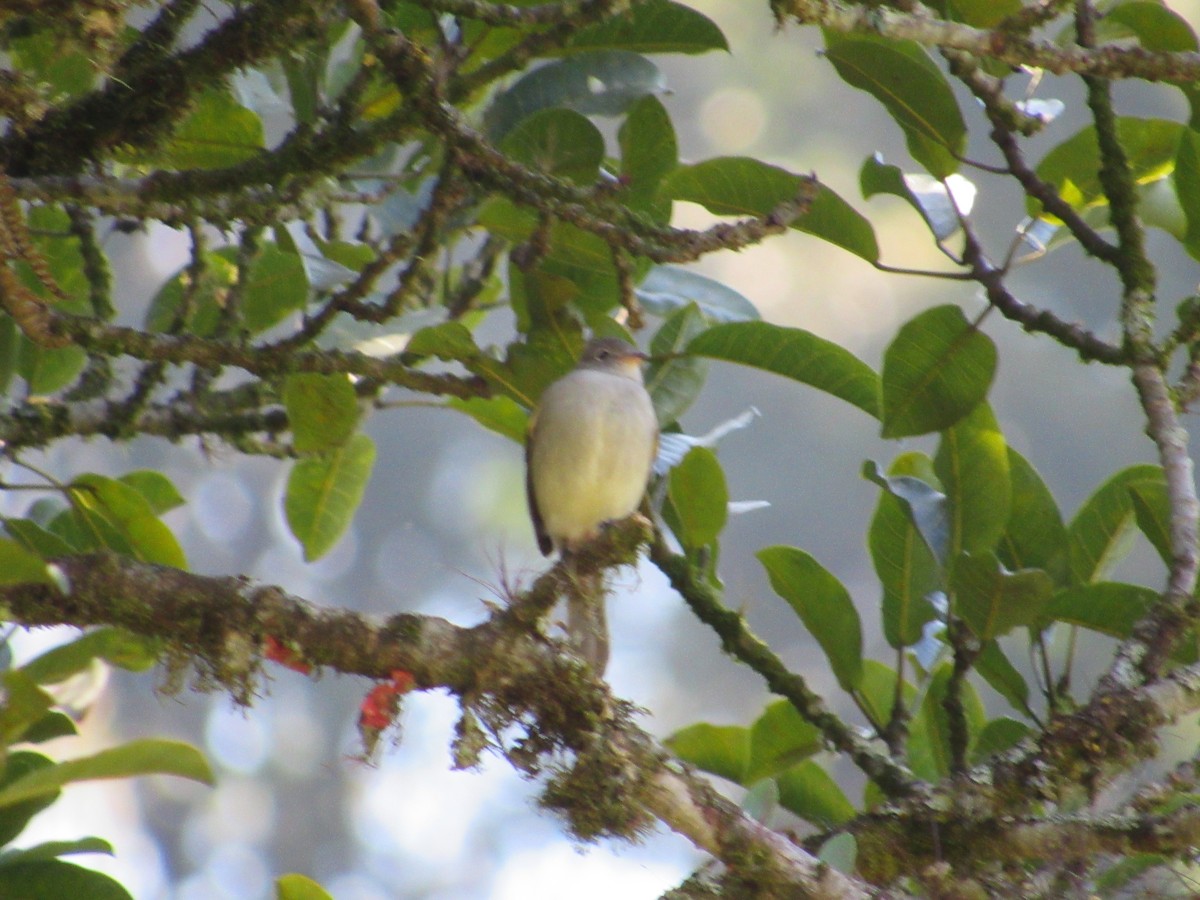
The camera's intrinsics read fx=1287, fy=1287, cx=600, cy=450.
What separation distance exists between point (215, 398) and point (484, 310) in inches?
39.4

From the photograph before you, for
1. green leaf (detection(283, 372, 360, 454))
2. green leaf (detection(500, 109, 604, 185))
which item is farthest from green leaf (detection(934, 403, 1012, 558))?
green leaf (detection(283, 372, 360, 454))

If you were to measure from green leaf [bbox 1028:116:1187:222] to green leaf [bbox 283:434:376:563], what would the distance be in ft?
6.44

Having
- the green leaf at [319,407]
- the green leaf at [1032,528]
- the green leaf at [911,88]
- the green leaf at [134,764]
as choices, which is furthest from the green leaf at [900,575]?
the green leaf at [134,764]

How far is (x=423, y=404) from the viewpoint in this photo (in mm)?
3500

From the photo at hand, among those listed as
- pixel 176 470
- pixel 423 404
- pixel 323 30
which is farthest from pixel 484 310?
pixel 176 470

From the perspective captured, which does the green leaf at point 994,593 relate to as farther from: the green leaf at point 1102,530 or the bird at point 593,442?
the bird at point 593,442

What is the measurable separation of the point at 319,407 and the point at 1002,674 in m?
1.73

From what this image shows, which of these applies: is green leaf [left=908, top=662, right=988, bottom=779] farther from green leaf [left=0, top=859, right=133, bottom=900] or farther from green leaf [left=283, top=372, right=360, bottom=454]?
green leaf [left=0, top=859, right=133, bottom=900]

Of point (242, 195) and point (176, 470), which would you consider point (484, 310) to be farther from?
point (176, 470)

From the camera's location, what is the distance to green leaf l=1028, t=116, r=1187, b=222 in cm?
340

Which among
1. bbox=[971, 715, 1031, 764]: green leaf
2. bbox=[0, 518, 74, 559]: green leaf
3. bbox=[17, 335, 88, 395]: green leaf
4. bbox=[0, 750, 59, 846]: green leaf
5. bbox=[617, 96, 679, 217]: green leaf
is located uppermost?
bbox=[617, 96, 679, 217]: green leaf

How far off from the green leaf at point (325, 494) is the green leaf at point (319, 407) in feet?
2.18

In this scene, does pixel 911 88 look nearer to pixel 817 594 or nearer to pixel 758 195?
pixel 758 195

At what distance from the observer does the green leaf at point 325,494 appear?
3629mm
